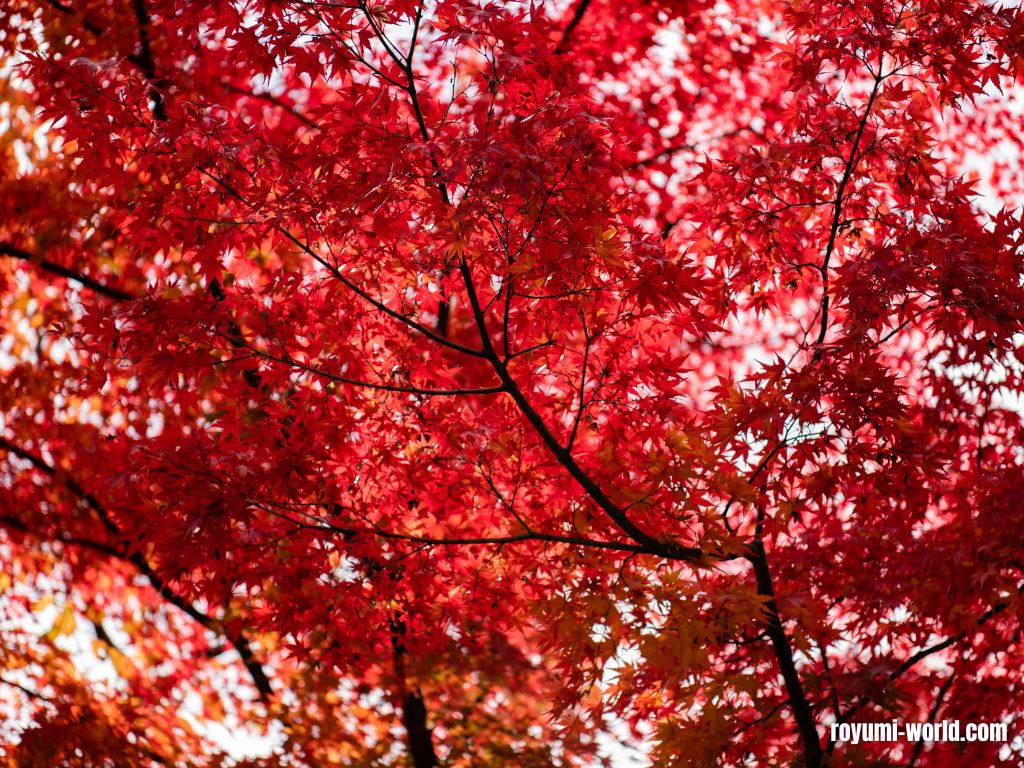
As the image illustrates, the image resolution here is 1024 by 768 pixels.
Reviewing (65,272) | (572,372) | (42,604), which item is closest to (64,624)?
(42,604)

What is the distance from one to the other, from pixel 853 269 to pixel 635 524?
1413 mm

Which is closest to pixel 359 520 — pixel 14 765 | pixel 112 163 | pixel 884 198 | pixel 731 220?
pixel 112 163

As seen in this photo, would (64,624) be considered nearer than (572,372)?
No

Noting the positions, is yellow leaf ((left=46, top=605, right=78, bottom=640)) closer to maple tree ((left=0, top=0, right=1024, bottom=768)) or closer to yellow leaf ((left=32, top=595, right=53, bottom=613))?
yellow leaf ((left=32, top=595, right=53, bottom=613))

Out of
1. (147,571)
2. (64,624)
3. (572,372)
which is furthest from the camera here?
(64,624)

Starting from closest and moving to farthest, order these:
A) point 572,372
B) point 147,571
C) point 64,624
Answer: point 572,372
point 147,571
point 64,624

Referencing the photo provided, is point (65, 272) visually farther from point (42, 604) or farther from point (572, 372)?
point (572, 372)

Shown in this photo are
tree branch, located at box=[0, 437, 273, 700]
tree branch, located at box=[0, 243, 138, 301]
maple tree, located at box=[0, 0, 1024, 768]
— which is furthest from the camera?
tree branch, located at box=[0, 243, 138, 301]

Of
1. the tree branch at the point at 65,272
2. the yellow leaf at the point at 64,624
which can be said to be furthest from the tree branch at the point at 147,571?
the tree branch at the point at 65,272

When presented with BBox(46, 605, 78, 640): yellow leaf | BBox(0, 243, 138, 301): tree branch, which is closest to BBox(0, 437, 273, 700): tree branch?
BBox(46, 605, 78, 640): yellow leaf

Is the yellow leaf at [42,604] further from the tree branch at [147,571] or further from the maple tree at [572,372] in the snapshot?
the maple tree at [572,372]

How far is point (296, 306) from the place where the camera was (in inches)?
168

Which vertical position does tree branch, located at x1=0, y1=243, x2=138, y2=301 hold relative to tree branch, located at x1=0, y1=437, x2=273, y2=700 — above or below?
above

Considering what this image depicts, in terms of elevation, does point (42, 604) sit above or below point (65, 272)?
below
